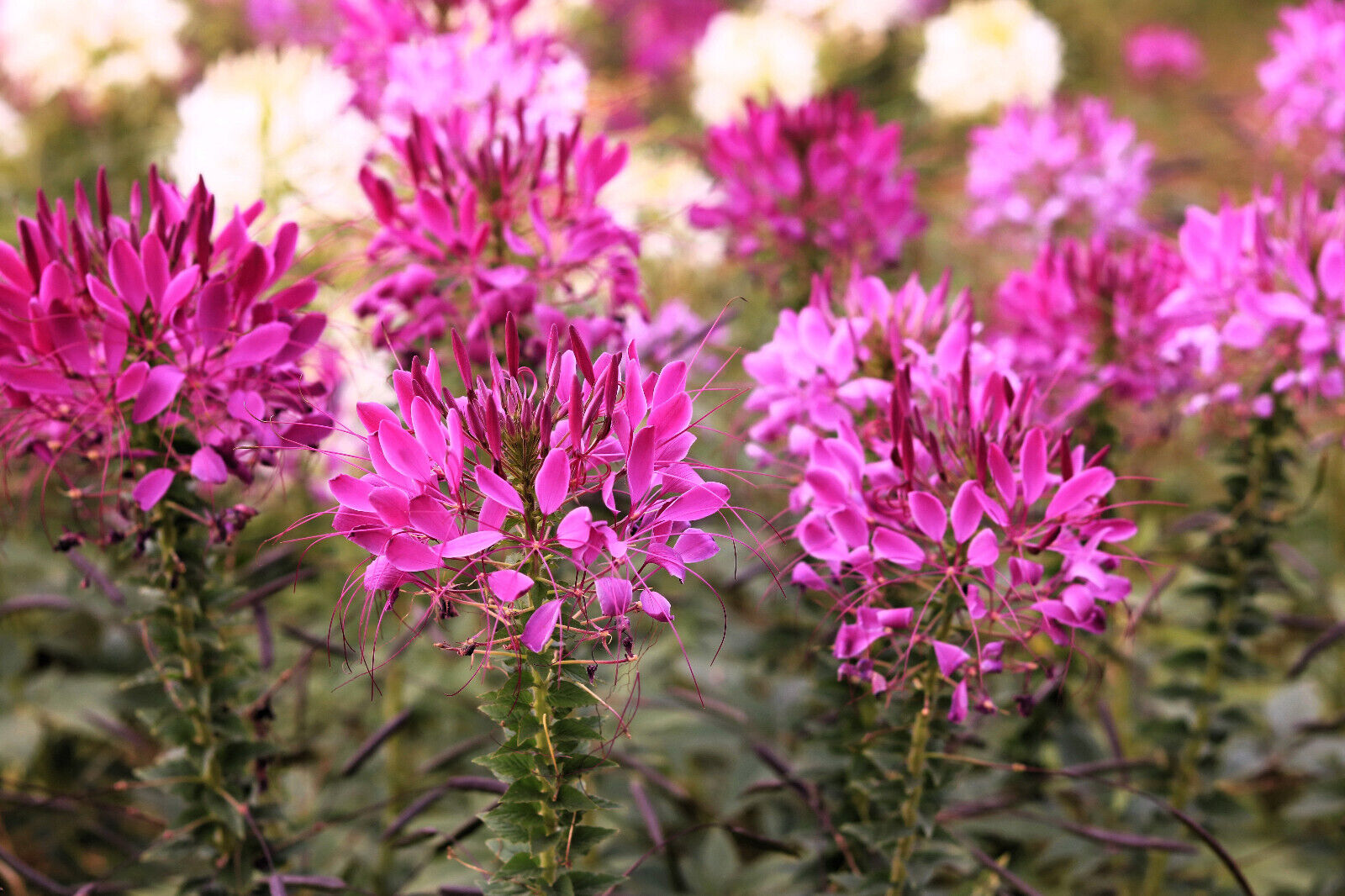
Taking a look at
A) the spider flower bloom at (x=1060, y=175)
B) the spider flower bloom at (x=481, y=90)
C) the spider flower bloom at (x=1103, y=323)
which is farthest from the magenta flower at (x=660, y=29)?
the spider flower bloom at (x=1103, y=323)

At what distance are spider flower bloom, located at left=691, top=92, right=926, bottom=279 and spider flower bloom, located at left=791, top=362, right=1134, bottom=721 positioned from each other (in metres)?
0.74

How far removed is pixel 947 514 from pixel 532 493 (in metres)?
0.40

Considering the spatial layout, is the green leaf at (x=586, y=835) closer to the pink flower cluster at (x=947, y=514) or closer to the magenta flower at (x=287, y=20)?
the pink flower cluster at (x=947, y=514)

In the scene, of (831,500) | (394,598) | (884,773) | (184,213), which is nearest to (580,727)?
(394,598)

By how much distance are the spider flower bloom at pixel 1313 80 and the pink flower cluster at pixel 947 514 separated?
1.43 m

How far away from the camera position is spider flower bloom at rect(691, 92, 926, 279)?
65.2 inches

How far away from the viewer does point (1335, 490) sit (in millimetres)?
2385

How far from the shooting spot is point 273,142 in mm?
1869

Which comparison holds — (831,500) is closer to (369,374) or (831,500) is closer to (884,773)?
(884,773)

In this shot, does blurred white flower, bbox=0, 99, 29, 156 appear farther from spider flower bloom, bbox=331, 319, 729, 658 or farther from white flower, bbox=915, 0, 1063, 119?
white flower, bbox=915, 0, 1063, 119

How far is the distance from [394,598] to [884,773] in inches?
24.4

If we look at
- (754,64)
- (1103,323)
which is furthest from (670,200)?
(1103,323)

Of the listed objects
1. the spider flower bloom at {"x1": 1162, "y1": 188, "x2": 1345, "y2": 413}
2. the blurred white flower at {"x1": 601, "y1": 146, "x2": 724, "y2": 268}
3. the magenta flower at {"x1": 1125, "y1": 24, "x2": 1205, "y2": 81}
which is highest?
the magenta flower at {"x1": 1125, "y1": 24, "x2": 1205, "y2": 81}

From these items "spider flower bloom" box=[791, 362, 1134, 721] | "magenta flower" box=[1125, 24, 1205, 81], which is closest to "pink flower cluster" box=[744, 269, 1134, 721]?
"spider flower bloom" box=[791, 362, 1134, 721]
